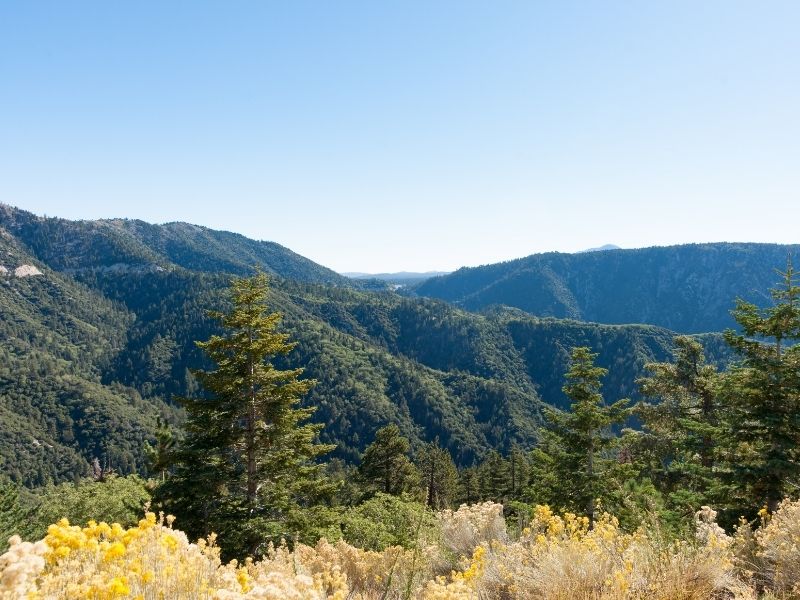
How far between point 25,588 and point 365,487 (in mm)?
34576

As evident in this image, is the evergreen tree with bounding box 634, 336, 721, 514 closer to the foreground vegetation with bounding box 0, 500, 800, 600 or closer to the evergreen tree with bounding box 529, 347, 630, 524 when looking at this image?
the evergreen tree with bounding box 529, 347, 630, 524

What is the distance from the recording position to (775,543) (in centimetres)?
428

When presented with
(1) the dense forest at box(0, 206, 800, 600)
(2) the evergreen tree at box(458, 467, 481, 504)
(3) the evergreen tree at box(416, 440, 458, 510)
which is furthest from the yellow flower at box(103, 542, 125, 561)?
(2) the evergreen tree at box(458, 467, 481, 504)

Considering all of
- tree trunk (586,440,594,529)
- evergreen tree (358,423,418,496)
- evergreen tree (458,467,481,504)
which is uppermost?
tree trunk (586,440,594,529)

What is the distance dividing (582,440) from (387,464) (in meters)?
21.6

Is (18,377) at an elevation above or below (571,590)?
below

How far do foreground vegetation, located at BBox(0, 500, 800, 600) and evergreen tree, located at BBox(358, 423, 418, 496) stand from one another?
90.6 ft

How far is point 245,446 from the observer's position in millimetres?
11977

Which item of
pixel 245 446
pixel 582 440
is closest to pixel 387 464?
pixel 582 440

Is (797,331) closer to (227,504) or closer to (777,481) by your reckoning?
(777,481)

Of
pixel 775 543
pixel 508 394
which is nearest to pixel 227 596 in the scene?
pixel 775 543

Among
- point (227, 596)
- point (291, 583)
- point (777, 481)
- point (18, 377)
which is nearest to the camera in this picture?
point (227, 596)

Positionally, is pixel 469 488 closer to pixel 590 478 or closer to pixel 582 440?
pixel 582 440

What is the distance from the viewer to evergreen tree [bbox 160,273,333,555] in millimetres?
11273
